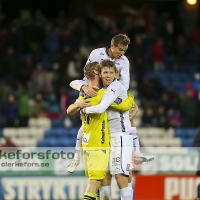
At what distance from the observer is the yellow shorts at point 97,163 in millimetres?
8102

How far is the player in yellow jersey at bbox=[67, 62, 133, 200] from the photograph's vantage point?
318 inches

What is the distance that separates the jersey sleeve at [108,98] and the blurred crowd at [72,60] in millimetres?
9142

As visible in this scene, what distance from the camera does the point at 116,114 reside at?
834cm

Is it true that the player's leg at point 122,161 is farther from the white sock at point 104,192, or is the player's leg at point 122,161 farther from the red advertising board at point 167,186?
the red advertising board at point 167,186

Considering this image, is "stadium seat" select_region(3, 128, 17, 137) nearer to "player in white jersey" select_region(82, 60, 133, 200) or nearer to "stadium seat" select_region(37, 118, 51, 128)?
"stadium seat" select_region(37, 118, 51, 128)

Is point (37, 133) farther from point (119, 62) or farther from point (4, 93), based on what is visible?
point (119, 62)

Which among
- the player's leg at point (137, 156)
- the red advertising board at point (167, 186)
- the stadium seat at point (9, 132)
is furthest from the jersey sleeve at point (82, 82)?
the stadium seat at point (9, 132)

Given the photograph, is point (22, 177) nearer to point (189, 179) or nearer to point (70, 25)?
point (189, 179)

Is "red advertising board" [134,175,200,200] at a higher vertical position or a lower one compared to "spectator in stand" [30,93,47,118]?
lower

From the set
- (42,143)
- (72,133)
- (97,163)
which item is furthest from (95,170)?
(72,133)

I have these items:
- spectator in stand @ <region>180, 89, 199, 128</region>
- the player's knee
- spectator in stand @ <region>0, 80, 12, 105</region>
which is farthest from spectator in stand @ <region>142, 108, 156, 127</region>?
the player's knee

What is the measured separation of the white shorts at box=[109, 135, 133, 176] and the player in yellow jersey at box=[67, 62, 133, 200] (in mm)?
107

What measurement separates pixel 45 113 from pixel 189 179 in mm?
5867

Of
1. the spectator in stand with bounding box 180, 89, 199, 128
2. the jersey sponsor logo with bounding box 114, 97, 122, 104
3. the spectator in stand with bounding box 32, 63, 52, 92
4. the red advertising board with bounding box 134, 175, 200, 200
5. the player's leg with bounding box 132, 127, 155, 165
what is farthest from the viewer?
the spectator in stand with bounding box 32, 63, 52, 92
